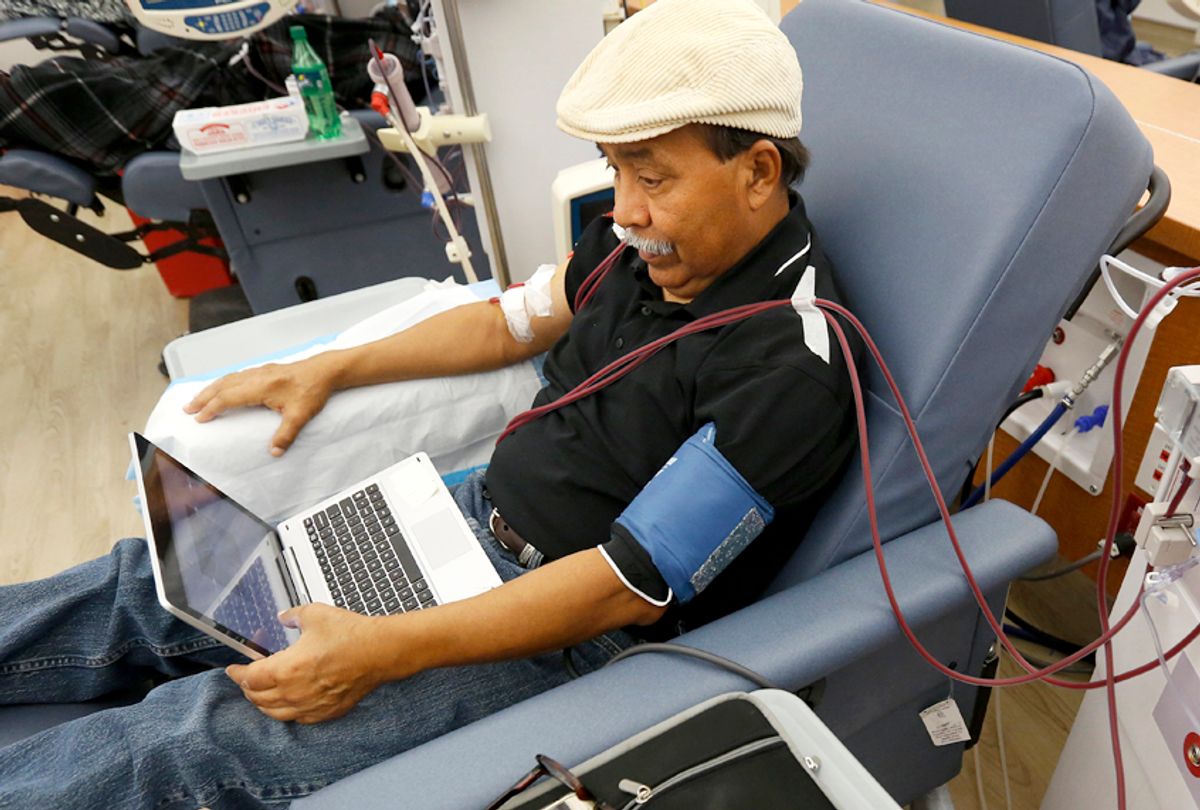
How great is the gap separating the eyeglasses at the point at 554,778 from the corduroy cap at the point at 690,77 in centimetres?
60

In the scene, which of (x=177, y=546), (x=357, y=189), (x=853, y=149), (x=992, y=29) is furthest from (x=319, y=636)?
(x=992, y=29)

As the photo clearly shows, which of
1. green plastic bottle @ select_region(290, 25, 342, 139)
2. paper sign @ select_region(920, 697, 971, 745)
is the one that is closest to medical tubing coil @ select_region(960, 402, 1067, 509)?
paper sign @ select_region(920, 697, 971, 745)

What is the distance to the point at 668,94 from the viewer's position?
2.64ft

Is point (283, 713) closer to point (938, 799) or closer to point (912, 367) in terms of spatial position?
point (912, 367)

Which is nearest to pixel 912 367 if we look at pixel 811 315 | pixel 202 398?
pixel 811 315

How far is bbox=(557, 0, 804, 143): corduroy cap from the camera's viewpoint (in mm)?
799

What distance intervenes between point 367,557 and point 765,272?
660mm

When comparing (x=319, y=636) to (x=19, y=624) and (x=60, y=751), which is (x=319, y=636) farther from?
(x=19, y=624)

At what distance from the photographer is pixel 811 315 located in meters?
0.87

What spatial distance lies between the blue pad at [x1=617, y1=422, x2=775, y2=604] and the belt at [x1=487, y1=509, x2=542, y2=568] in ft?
0.92

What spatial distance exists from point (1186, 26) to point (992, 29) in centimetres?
216

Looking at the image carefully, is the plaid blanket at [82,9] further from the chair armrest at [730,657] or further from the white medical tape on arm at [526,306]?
the chair armrest at [730,657]

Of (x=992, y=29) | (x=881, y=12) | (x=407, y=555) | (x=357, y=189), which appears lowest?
(x=357, y=189)

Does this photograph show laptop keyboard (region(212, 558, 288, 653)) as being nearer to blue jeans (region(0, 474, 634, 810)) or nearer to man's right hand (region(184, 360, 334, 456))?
blue jeans (region(0, 474, 634, 810))
